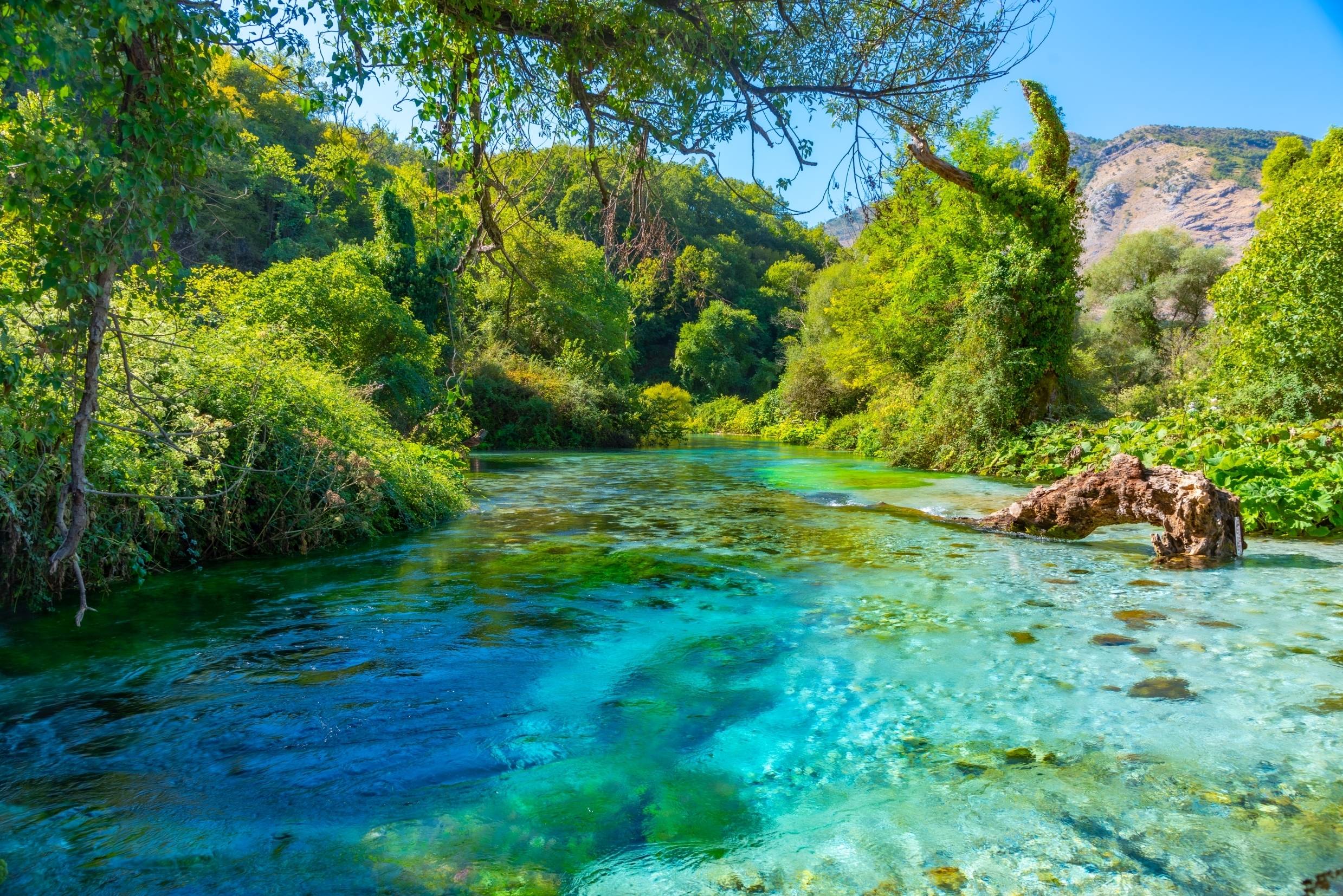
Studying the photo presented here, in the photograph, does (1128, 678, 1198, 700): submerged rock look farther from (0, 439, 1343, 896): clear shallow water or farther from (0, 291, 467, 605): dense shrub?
(0, 291, 467, 605): dense shrub

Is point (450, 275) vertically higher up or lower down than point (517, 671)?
higher up

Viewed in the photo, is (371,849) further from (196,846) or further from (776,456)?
(776,456)

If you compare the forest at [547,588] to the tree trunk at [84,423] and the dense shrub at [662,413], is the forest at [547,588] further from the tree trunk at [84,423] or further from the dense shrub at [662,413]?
the dense shrub at [662,413]

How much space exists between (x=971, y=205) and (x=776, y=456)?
9.36 meters

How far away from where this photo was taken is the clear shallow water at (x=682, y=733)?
8.02 ft

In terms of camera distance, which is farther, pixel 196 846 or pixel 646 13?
pixel 646 13

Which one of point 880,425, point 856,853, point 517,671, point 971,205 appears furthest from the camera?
point 880,425

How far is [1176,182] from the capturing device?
9156 centimetres

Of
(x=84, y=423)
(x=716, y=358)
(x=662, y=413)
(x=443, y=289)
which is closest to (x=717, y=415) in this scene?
(x=716, y=358)

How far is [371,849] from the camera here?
2531mm

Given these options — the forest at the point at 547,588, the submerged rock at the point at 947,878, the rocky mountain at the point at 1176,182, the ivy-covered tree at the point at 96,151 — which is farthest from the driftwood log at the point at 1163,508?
the rocky mountain at the point at 1176,182

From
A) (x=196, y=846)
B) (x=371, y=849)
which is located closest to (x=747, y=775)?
(x=371, y=849)

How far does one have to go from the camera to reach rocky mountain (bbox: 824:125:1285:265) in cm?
7719

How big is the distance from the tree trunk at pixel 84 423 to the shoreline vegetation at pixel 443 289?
0.01m
